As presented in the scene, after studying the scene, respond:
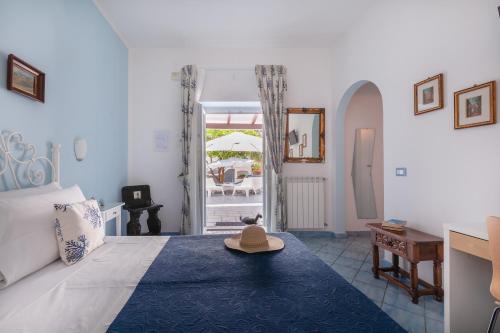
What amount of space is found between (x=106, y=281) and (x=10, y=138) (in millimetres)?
1320

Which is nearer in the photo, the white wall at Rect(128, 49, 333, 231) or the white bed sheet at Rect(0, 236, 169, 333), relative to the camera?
the white bed sheet at Rect(0, 236, 169, 333)

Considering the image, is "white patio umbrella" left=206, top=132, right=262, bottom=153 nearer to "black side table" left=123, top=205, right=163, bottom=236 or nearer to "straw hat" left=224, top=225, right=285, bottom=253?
"black side table" left=123, top=205, right=163, bottom=236

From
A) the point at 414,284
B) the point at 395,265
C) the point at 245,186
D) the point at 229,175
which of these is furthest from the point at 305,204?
the point at 229,175

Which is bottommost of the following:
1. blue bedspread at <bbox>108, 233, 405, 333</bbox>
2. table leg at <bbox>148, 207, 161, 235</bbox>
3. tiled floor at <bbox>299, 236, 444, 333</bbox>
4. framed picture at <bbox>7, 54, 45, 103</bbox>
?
tiled floor at <bbox>299, 236, 444, 333</bbox>

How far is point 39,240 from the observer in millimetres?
1354

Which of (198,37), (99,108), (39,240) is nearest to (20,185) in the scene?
(39,240)

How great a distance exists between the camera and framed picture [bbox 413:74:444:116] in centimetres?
214

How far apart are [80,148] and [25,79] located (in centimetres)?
84

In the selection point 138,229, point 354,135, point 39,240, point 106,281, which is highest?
point 354,135

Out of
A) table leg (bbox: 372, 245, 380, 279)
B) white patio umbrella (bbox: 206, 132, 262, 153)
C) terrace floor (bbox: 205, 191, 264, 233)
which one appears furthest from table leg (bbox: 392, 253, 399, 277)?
white patio umbrella (bbox: 206, 132, 262, 153)

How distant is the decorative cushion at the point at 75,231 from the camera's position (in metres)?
Answer: 1.45

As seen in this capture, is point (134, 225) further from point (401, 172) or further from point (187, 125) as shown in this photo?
point (401, 172)

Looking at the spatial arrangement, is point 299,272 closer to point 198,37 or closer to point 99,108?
→ point 99,108

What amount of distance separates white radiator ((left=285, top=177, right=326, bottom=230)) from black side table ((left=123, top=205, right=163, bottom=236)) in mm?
2039
